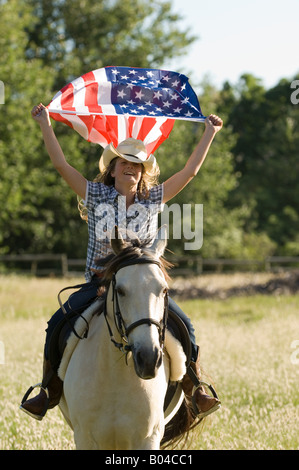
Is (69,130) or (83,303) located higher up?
(69,130)

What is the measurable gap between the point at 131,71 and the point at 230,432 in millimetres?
4199

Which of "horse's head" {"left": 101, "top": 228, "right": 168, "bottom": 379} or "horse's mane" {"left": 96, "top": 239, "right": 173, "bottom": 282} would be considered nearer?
"horse's head" {"left": 101, "top": 228, "right": 168, "bottom": 379}

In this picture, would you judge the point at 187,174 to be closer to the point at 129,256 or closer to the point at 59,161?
the point at 59,161

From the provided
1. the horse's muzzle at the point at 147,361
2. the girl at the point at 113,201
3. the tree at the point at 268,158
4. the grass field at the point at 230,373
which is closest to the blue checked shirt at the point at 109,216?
the girl at the point at 113,201

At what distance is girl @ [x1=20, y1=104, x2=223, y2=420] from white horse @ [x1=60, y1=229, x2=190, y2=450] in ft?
1.95

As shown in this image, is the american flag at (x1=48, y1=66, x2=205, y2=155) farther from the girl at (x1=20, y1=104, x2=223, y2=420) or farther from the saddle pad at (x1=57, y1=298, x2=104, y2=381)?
the saddle pad at (x1=57, y1=298, x2=104, y2=381)

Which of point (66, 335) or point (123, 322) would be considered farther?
point (66, 335)

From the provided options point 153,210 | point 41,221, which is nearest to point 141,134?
point 153,210

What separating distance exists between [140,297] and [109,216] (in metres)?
1.31

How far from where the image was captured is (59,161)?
553cm

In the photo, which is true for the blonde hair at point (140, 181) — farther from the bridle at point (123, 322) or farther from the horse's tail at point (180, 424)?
the horse's tail at point (180, 424)

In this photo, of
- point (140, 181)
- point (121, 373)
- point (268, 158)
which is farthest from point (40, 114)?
point (268, 158)

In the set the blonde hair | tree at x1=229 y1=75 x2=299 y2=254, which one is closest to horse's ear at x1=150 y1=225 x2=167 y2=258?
the blonde hair

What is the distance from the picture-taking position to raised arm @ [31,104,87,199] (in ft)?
18.0
